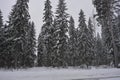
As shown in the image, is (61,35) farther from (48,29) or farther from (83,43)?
(83,43)

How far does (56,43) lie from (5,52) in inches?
454

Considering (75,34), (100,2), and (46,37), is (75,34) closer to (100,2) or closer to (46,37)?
(46,37)

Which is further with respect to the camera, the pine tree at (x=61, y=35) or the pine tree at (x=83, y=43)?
the pine tree at (x=83, y=43)

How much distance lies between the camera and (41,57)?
47219mm

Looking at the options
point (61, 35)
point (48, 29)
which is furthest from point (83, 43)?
point (48, 29)

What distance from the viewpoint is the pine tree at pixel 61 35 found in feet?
104

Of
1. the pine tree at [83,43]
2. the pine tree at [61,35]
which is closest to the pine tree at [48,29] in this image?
the pine tree at [61,35]

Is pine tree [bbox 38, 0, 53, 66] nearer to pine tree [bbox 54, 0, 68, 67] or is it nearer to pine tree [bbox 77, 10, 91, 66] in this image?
pine tree [bbox 54, 0, 68, 67]

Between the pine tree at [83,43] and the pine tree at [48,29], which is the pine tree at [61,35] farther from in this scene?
the pine tree at [83,43]

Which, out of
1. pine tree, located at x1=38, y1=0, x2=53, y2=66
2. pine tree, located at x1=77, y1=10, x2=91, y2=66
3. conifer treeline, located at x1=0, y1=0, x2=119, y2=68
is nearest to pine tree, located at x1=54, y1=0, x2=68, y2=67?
conifer treeline, located at x1=0, y1=0, x2=119, y2=68

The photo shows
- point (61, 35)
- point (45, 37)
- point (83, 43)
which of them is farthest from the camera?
point (83, 43)

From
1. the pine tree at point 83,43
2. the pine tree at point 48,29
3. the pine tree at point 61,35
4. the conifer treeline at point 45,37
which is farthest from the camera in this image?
the pine tree at point 83,43

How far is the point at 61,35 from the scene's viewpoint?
32250 millimetres

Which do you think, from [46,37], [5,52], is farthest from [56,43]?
[5,52]
